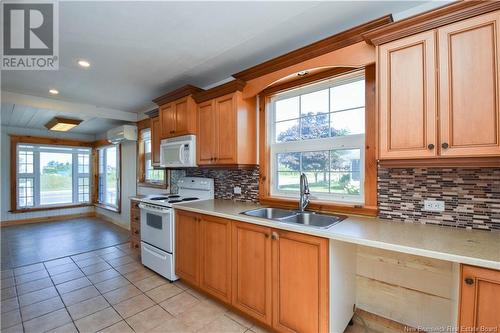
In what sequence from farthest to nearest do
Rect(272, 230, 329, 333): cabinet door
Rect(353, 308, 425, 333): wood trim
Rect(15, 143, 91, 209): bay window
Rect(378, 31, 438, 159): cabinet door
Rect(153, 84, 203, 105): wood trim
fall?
1. Rect(15, 143, 91, 209): bay window
2. Rect(153, 84, 203, 105): wood trim
3. Rect(353, 308, 425, 333): wood trim
4. Rect(272, 230, 329, 333): cabinet door
5. Rect(378, 31, 438, 159): cabinet door

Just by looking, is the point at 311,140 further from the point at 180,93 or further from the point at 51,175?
the point at 51,175

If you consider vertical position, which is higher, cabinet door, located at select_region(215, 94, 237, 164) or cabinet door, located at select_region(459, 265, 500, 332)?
cabinet door, located at select_region(215, 94, 237, 164)

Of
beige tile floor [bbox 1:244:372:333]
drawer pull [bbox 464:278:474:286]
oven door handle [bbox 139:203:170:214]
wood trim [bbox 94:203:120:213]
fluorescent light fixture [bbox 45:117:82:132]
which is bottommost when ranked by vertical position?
beige tile floor [bbox 1:244:372:333]

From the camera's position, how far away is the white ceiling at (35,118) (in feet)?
12.5

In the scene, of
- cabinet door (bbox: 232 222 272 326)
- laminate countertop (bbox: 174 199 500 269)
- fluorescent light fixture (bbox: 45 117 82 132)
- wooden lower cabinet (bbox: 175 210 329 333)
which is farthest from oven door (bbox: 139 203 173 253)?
fluorescent light fixture (bbox: 45 117 82 132)

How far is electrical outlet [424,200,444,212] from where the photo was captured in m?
1.54

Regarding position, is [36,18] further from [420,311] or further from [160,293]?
[420,311]

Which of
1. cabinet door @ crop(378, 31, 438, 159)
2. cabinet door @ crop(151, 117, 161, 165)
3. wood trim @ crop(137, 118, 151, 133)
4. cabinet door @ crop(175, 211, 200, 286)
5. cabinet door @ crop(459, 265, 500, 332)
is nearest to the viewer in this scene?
cabinet door @ crop(459, 265, 500, 332)

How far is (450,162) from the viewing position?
51.9 inches

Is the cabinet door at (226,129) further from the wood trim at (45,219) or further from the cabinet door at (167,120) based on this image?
the wood trim at (45,219)

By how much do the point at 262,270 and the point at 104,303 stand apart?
5.43 ft

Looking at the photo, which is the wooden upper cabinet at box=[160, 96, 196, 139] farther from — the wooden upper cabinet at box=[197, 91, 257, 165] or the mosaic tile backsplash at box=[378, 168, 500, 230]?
the mosaic tile backsplash at box=[378, 168, 500, 230]

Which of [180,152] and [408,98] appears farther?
[180,152]

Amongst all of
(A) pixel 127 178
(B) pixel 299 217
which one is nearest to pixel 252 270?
(B) pixel 299 217
